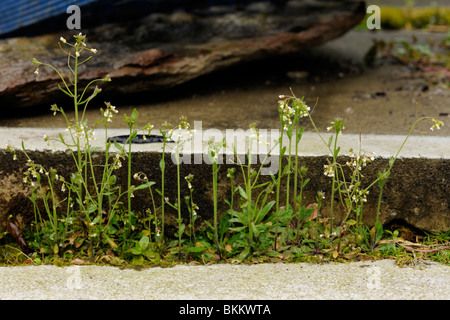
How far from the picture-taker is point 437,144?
2238 mm

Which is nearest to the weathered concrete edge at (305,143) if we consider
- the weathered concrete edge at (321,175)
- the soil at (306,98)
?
the weathered concrete edge at (321,175)

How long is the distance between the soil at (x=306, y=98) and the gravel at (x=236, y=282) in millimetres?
924

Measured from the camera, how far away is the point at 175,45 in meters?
3.36

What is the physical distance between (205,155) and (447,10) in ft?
17.7

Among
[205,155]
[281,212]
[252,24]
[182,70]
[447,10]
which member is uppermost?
[447,10]

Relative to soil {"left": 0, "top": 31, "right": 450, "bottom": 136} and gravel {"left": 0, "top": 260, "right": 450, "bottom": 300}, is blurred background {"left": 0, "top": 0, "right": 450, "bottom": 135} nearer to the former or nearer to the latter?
soil {"left": 0, "top": 31, "right": 450, "bottom": 136}

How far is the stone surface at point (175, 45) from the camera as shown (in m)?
2.84

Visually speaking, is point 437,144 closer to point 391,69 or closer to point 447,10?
point 391,69

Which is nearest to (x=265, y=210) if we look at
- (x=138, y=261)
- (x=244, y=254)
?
(x=244, y=254)

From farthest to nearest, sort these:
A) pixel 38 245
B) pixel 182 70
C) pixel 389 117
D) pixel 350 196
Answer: pixel 182 70, pixel 389 117, pixel 38 245, pixel 350 196

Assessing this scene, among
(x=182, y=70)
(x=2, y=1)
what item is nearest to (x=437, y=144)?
(x=182, y=70)

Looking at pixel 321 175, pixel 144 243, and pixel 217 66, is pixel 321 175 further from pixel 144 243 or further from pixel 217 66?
pixel 217 66

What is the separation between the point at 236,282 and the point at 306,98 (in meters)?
1.75

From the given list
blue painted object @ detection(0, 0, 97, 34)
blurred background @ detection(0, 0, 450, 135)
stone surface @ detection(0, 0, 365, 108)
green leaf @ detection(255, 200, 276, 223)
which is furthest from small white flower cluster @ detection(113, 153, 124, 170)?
blue painted object @ detection(0, 0, 97, 34)
